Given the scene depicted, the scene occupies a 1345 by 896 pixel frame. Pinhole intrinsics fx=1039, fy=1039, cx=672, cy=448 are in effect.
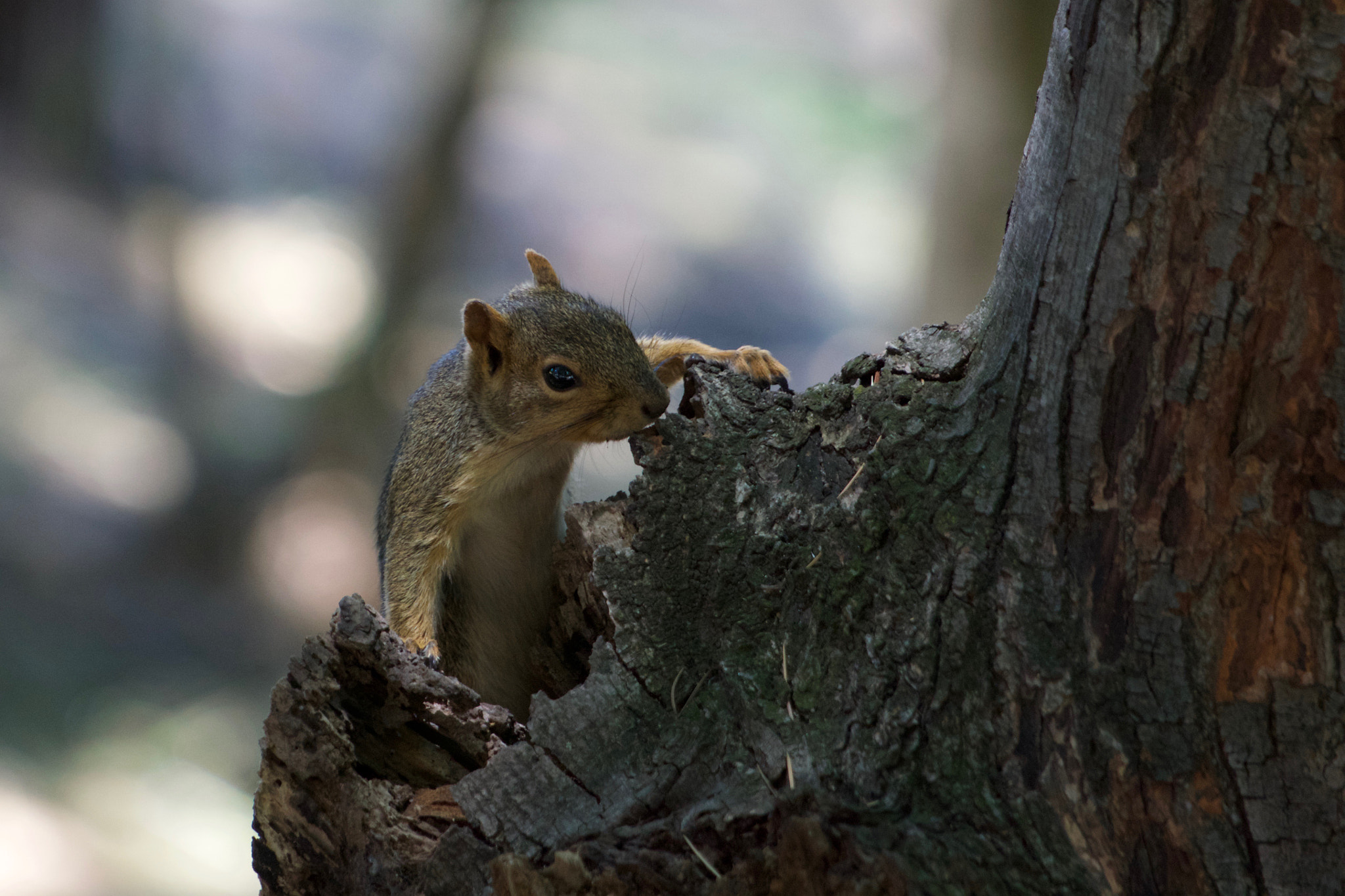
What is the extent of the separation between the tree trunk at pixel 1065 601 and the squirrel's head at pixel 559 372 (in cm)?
81

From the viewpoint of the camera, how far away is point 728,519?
128cm

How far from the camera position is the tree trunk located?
2.80ft

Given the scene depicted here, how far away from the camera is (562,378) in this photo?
2053 mm

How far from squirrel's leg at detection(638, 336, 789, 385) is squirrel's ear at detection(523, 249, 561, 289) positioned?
0.25 metres

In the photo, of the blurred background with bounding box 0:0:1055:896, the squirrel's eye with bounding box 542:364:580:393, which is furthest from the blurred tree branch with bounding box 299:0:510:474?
the squirrel's eye with bounding box 542:364:580:393

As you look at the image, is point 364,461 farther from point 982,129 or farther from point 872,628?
point 872,628

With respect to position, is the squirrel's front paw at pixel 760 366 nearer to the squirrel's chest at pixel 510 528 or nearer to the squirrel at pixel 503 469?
the squirrel at pixel 503 469

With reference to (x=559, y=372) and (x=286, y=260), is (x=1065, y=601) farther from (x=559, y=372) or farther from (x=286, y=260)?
(x=286, y=260)

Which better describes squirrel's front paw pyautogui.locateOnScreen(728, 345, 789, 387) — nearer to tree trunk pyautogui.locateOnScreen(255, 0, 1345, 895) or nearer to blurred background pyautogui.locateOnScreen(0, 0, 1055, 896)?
tree trunk pyautogui.locateOnScreen(255, 0, 1345, 895)

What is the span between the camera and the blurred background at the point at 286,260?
4023mm

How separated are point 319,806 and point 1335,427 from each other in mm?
1172

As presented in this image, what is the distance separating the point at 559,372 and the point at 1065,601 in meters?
1.26

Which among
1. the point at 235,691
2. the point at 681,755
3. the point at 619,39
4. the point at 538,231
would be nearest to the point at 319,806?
the point at 681,755

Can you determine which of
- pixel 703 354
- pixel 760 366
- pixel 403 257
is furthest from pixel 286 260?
pixel 760 366
